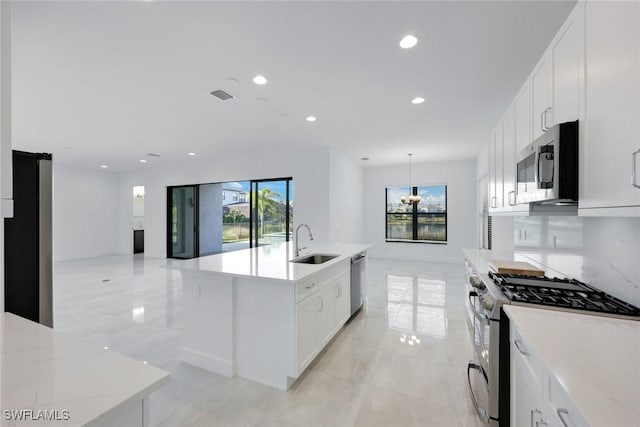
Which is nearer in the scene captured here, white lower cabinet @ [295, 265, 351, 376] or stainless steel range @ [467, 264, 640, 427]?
stainless steel range @ [467, 264, 640, 427]

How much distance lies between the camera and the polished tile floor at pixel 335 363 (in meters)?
1.79

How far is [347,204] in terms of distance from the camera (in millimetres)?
6906

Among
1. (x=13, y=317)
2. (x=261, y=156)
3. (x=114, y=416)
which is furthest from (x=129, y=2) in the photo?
(x=261, y=156)

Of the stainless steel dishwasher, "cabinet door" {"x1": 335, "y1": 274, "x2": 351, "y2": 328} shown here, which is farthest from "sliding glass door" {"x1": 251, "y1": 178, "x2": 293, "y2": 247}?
"cabinet door" {"x1": 335, "y1": 274, "x2": 351, "y2": 328}

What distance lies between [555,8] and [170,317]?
491cm

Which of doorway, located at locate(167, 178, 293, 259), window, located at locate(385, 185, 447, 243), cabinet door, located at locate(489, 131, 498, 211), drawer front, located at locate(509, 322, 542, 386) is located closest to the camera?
drawer front, located at locate(509, 322, 542, 386)

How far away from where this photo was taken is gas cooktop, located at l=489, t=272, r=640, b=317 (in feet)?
4.25

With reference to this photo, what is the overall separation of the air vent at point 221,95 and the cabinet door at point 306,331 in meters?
2.63

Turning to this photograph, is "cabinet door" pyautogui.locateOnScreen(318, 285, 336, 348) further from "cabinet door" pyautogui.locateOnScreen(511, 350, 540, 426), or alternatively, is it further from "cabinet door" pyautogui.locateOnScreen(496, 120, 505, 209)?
"cabinet door" pyautogui.locateOnScreen(496, 120, 505, 209)

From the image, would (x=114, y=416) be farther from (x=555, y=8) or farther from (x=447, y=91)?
(x=447, y=91)

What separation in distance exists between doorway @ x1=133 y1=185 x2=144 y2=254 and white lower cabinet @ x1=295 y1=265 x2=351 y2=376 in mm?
8635

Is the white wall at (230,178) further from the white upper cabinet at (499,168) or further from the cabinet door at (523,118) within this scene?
the cabinet door at (523,118)

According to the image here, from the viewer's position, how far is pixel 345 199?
677 cm

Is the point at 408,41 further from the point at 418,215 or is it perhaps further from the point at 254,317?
the point at 418,215
